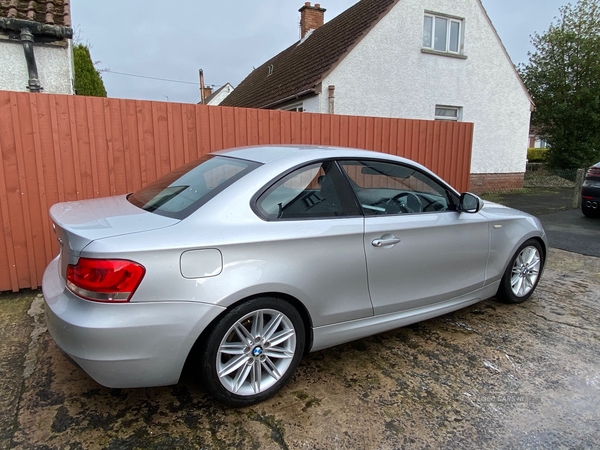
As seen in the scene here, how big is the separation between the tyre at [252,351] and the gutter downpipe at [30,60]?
16.9ft

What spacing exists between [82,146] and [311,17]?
15.0 meters

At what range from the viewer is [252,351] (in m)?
2.41

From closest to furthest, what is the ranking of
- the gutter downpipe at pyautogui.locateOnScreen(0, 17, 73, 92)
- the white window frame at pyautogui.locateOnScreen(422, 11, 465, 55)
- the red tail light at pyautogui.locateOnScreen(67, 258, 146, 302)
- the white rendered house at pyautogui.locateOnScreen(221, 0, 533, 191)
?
the red tail light at pyautogui.locateOnScreen(67, 258, 146, 302) → the gutter downpipe at pyautogui.locateOnScreen(0, 17, 73, 92) → the white rendered house at pyautogui.locateOnScreen(221, 0, 533, 191) → the white window frame at pyautogui.locateOnScreen(422, 11, 465, 55)

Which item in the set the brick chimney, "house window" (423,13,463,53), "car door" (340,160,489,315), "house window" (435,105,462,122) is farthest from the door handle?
the brick chimney

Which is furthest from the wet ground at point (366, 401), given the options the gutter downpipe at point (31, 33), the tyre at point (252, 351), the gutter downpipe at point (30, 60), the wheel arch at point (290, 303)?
the gutter downpipe at point (31, 33)

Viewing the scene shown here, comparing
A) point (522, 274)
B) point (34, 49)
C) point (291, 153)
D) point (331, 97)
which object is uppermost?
point (34, 49)

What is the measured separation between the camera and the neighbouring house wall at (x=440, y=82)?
1065cm

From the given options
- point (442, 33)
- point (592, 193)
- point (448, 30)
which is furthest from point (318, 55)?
point (592, 193)

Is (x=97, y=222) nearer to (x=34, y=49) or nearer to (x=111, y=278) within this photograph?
(x=111, y=278)

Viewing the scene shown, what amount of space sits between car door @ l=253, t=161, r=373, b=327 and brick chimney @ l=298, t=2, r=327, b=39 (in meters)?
16.2

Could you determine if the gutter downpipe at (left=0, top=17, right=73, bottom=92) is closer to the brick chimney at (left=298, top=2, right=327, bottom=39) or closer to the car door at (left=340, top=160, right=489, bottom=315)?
the car door at (left=340, top=160, right=489, bottom=315)

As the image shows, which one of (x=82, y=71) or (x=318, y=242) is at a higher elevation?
(x=82, y=71)

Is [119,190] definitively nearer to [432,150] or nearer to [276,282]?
[276,282]

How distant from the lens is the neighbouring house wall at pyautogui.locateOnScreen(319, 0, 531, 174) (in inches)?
419
